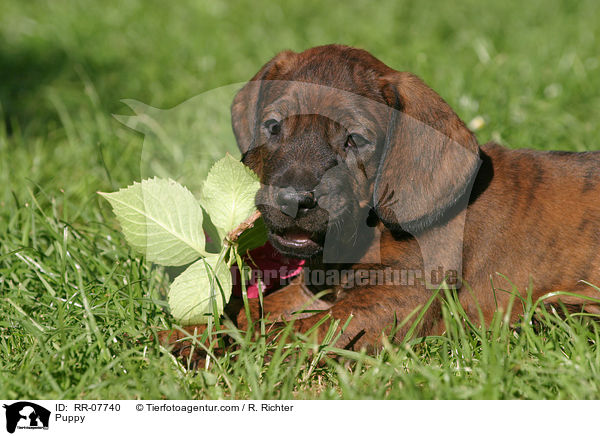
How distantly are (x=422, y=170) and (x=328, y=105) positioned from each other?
54 cm

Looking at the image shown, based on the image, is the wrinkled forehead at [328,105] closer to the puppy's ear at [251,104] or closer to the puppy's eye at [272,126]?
the puppy's eye at [272,126]

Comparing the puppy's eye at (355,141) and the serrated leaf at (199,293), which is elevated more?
the puppy's eye at (355,141)

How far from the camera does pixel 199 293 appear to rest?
299 centimetres

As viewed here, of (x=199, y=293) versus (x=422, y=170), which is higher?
(x=422, y=170)

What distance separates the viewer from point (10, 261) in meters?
3.76

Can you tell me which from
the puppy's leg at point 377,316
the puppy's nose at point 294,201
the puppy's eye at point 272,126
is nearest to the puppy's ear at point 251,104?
the puppy's eye at point 272,126

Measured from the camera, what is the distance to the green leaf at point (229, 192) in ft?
10.0

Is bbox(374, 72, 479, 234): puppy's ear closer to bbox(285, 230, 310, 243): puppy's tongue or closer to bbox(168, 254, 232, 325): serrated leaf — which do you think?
bbox(285, 230, 310, 243): puppy's tongue

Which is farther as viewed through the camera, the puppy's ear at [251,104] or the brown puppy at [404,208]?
the puppy's ear at [251,104]

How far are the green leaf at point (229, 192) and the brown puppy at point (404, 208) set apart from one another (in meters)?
0.07
